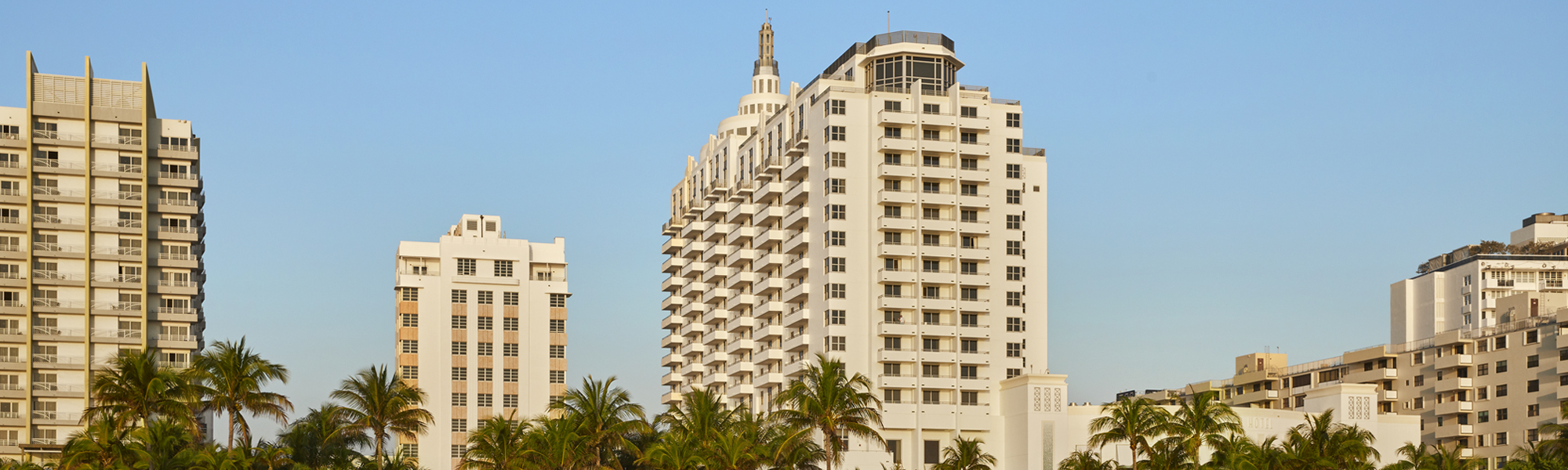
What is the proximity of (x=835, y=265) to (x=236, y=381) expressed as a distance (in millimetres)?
56666

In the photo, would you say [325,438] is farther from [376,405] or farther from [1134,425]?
[1134,425]

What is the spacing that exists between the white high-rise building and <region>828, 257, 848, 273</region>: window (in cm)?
9

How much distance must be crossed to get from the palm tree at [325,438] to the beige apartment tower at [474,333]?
225 feet

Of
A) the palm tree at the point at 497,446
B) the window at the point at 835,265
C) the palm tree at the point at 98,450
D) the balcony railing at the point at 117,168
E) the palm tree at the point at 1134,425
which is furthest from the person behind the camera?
the balcony railing at the point at 117,168

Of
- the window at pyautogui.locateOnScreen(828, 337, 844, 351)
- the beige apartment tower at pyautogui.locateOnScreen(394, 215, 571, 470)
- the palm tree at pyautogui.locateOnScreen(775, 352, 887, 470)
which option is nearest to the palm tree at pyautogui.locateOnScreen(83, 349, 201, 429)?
the palm tree at pyautogui.locateOnScreen(775, 352, 887, 470)

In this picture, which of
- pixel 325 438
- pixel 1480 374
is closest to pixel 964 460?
pixel 325 438

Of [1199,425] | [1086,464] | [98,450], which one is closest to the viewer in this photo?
[98,450]

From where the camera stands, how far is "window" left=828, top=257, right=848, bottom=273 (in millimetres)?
148000

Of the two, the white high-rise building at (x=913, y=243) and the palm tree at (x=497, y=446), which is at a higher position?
the white high-rise building at (x=913, y=243)

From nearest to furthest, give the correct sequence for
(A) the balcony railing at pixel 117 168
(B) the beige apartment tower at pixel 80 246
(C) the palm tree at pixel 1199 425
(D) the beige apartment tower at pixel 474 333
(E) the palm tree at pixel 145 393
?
(E) the palm tree at pixel 145 393 → (C) the palm tree at pixel 1199 425 → (B) the beige apartment tower at pixel 80 246 → (A) the balcony railing at pixel 117 168 → (D) the beige apartment tower at pixel 474 333

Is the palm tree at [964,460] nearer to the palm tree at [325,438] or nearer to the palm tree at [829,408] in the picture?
the palm tree at [829,408]

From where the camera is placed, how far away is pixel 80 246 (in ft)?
501

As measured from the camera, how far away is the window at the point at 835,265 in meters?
148

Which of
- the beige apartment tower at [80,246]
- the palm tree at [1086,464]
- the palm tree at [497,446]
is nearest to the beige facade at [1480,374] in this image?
the palm tree at [1086,464]
